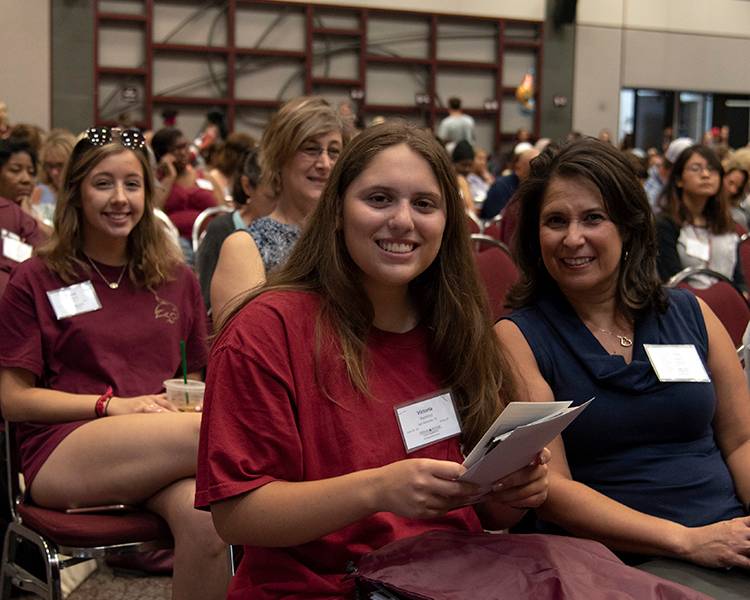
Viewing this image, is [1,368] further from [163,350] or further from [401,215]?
[401,215]

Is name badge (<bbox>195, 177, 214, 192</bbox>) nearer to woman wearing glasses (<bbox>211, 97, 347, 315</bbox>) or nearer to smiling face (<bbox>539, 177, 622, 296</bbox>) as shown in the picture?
woman wearing glasses (<bbox>211, 97, 347, 315</bbox>)

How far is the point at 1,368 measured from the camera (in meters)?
2.50

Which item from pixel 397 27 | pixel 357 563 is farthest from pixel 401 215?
pixel 397 27

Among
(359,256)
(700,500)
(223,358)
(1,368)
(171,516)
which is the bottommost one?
(171,516)

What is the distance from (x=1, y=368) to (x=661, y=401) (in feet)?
5.26

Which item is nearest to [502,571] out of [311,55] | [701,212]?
[701,212]

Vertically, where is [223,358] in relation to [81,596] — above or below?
above

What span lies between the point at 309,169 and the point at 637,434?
1348mm

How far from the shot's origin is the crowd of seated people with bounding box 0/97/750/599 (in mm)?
1543

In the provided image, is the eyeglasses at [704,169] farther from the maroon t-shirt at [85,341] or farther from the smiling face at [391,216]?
the smiling face at [391,216]

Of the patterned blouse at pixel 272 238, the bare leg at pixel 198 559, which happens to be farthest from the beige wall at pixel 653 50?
the bare leg at pixel 198 559

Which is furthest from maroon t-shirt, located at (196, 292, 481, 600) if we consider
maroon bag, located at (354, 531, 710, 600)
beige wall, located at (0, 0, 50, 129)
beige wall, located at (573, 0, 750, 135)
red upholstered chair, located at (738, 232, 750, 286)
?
beige wall, located at (573, 0, 750, 135)

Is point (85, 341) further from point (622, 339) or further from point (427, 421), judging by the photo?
point (622, 339)

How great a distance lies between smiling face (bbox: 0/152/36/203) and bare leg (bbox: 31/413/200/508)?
2642mm
